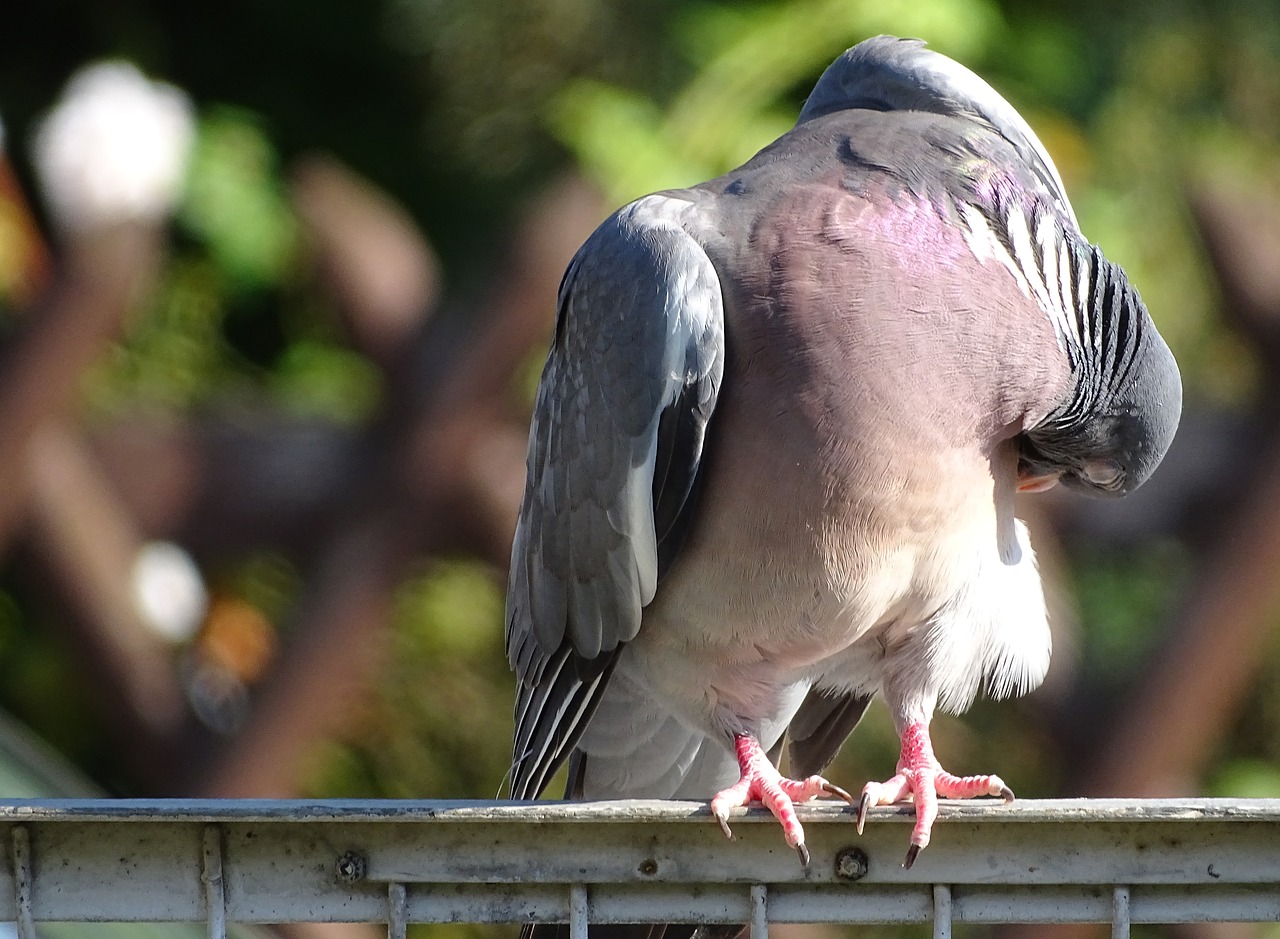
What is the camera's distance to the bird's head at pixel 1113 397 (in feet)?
6.72

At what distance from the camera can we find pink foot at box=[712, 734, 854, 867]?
5.00ft

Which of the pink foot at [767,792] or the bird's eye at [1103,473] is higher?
the bird's eye at [1103,473]

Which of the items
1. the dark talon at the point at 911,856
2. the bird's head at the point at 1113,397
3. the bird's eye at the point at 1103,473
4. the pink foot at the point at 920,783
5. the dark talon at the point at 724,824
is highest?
the bird's head at the point at 1113,397

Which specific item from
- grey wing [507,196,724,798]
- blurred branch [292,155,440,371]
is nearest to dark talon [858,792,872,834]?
grey wing [507,196,724,798]

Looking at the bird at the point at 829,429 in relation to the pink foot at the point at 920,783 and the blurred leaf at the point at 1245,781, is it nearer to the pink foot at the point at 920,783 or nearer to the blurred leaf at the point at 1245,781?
the pink foot at the point at 920,783

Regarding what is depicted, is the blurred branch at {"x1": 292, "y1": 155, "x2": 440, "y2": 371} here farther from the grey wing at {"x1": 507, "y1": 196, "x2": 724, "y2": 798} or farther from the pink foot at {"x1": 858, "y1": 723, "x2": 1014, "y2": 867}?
the pink foot at {"x1": 858, "y1": 723, "x2": 1014, "y2": 867}

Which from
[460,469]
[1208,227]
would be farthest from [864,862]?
[1208,227]

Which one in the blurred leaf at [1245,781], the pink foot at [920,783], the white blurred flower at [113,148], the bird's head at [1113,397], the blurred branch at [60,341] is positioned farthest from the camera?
the blurred leaf at [1245,781]

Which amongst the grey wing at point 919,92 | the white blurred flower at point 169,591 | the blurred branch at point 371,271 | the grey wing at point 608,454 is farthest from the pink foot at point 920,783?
the white blurred flower at point 169,591

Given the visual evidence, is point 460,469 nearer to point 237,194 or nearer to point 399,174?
point 237,194

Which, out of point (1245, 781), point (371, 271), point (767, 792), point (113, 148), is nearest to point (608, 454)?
point (767, 792)

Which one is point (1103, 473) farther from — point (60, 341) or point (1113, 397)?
point (60, 341)

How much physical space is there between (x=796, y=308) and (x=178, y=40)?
13.0 feet

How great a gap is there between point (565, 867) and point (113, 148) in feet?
9.40
